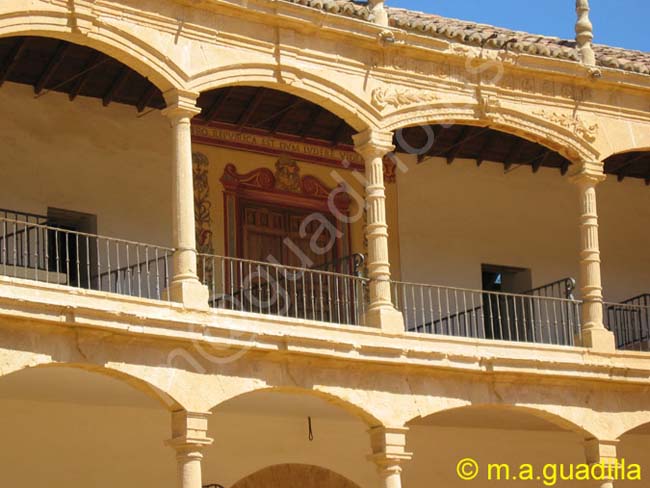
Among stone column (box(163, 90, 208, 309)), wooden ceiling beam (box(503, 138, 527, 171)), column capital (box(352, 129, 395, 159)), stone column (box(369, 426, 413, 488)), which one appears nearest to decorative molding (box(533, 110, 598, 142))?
wooden ceiling beam (box(503, 138, 527, 171))

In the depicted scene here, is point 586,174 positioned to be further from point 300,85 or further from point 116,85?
point 116,85

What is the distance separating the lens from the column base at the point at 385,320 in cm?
1377

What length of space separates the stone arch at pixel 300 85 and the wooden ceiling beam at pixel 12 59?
5.11 feet

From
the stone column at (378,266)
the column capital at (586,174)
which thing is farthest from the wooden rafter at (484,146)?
the stone column at (378,266)

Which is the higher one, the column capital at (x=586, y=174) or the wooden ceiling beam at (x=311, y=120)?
the wooden ceiling beam at (x=311, y=120)

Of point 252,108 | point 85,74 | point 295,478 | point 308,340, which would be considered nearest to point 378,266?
point 308,340

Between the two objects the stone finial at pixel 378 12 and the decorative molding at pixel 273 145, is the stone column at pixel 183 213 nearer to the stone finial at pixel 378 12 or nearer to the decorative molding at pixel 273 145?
the decorative molding at pixel 273 145

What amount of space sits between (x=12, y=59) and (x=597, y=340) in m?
6.11

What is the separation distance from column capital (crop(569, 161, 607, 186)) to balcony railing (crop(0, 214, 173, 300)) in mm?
4084

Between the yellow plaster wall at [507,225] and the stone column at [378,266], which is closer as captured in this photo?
the stone column at [378,266]

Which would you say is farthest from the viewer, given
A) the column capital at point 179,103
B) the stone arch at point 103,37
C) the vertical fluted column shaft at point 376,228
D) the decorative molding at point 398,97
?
the decorative molding at point 398,97

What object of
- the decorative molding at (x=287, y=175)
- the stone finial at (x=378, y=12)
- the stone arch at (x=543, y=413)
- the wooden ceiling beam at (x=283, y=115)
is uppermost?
the stone finial at (x=378, y=12)

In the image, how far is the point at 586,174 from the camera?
15.3 meters

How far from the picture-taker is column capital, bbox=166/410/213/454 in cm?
1232
